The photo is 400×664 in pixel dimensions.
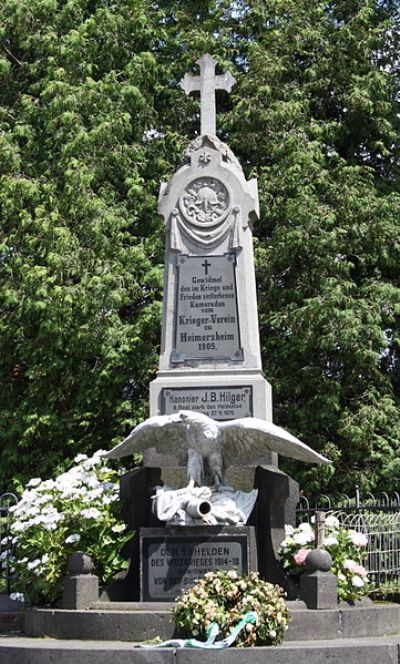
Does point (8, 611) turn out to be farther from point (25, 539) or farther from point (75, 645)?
point (75, 645)

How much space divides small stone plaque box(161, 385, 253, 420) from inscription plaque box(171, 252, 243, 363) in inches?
14.1

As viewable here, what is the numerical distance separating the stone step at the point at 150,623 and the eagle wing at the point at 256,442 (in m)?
1.41

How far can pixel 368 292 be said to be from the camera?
62.6 ft

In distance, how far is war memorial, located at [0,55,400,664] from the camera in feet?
33.6

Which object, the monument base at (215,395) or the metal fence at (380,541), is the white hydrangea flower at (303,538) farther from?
the metal fence at (380,541)

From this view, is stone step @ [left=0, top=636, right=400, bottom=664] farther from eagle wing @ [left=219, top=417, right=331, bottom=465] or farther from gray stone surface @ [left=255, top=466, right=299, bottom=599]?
eagle wing @ [left=219, top=417, right=331, bottom=465]

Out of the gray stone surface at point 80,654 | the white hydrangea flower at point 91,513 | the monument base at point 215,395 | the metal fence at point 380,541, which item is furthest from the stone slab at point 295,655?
the metal fence at point 380,541

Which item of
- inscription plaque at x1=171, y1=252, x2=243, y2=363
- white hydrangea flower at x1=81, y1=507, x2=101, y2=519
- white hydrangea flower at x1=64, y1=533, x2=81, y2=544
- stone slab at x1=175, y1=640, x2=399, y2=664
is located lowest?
stone slab at x1=175, y1=640, x2=399, y2=664

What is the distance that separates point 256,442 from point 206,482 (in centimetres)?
62

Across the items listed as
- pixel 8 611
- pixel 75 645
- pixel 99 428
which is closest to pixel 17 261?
pixel 99 428

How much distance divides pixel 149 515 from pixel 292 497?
1.38 meters

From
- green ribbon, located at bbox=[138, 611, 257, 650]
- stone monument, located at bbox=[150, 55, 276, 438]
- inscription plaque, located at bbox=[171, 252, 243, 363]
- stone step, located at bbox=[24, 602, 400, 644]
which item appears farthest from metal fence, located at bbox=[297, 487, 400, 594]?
green ribbon, located at bbox=[138, 611, 257, 650]

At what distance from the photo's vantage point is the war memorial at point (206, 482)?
10.2 m

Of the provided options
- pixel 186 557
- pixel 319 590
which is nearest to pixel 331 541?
pixel 319 590
